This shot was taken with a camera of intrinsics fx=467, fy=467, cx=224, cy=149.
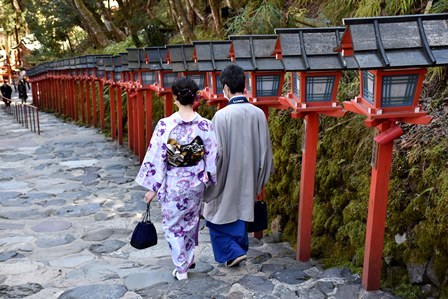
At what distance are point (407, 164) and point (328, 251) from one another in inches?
51.2

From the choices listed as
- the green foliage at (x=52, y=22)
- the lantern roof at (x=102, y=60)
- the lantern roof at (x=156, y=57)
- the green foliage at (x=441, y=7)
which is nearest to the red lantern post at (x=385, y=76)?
the green foliage at (x=441, y=7)

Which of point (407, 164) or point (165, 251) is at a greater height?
point (407, 164)

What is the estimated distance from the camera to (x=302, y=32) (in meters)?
4.17

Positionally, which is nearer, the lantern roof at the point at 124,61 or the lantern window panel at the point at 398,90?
the lantern window panel at the point at 398,90

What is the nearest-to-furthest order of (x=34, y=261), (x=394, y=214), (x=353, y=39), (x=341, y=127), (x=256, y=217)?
(x=353, y=39), (x=394, y=214), (x=256, y=217), (x=34, y=261), (x=341, y=127)

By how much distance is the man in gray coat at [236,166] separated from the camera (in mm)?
4453

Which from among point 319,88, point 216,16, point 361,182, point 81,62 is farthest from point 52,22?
point 361,182

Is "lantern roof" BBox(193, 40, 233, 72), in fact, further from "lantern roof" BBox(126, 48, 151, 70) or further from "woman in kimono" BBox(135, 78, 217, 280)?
"lantern roof" BBox(126, 48, 151, 70)

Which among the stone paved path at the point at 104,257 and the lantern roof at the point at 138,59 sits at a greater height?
the lantern roof at the point at 138,59

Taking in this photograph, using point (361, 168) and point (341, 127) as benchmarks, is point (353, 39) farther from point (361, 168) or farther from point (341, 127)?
point (341, 127)

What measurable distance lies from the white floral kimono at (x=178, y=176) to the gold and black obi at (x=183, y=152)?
0.03m

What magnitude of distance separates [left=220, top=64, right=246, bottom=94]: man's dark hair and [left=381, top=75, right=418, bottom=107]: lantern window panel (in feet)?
4.57

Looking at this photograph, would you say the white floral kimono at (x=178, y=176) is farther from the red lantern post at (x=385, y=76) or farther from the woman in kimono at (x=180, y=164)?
the red lantern post at (x=385, y=76)

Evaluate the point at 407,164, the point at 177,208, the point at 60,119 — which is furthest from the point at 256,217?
the point at 60,119
